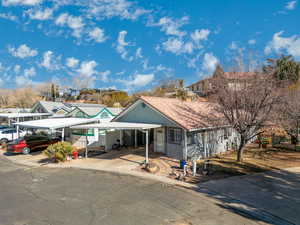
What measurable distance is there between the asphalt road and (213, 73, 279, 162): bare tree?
21.6 ft

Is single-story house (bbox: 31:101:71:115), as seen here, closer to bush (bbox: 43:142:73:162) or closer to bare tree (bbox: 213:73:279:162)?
bush (bbox: 43:142:73:162)

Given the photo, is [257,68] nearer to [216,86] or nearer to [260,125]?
[216,86]

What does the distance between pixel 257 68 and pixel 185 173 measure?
28.9 feet

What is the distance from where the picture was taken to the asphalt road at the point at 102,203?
7.27 meters

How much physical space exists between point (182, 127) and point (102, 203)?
8.08 meters

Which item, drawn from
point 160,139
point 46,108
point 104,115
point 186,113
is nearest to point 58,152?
→ point 160,139

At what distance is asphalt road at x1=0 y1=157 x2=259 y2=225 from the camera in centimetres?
727

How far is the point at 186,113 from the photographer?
17.8 meters

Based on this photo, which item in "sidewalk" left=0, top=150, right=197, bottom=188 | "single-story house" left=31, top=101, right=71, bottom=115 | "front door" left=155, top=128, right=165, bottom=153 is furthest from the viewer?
"single-story house" left=31, top=101, right=71, bottom=115

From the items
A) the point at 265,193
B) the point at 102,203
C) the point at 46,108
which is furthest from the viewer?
the point at 46,108

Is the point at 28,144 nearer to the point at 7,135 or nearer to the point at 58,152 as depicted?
the point at 58,152

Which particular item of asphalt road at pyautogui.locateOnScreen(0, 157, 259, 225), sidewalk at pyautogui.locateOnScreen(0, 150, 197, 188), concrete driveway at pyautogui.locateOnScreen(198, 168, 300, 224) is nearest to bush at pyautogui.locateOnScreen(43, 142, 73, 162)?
sidewalk at pyautogui.locateOnScreen(0, 150, 197, 188)

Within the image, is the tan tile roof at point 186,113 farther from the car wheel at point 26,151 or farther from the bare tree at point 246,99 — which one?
the car wheel at point 26,151

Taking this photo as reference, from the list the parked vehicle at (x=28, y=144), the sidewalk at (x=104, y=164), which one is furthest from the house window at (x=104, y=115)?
the sidewalk at (x=104, y=164)
